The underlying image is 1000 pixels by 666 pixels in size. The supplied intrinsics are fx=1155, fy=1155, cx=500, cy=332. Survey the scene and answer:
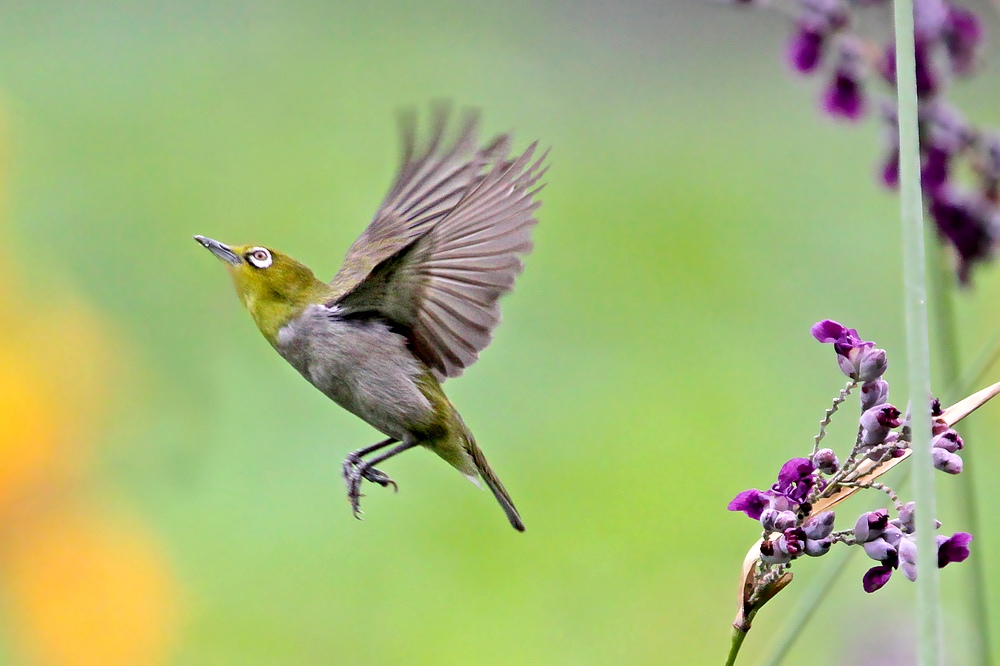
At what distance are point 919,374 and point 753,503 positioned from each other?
248 mm

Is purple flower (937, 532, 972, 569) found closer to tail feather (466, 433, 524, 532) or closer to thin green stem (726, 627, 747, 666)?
thin green stem (726, 627, 747, 666)

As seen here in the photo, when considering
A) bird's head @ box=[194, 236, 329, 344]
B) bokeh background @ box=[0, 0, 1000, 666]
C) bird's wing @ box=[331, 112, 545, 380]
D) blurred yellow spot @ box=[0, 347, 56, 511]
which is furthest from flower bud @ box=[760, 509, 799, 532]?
blurred yellow spot @ box=[0, 347, 56, 511]

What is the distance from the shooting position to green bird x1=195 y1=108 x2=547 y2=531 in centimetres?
122

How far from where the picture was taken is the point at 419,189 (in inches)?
56.3

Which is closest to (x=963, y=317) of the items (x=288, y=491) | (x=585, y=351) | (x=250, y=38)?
(x=585, y=351)

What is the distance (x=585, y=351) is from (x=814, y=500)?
13.2ft

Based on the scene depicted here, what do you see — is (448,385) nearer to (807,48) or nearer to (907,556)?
(807,48)

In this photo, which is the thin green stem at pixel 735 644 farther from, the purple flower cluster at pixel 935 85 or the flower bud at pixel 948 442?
the purple flower cluster at pixel 935 85

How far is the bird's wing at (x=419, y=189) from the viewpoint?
4.17 ft

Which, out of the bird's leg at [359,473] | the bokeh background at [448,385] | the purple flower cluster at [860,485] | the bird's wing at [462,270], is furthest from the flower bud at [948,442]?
the bokeh background at [448,385]

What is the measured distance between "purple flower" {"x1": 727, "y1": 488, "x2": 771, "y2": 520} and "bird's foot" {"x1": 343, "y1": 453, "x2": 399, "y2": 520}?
1.51 feet

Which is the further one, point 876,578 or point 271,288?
point 271,288

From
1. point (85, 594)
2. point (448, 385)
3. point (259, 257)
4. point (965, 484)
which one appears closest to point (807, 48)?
point (965, 484)

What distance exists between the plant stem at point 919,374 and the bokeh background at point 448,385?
1.61 meters
